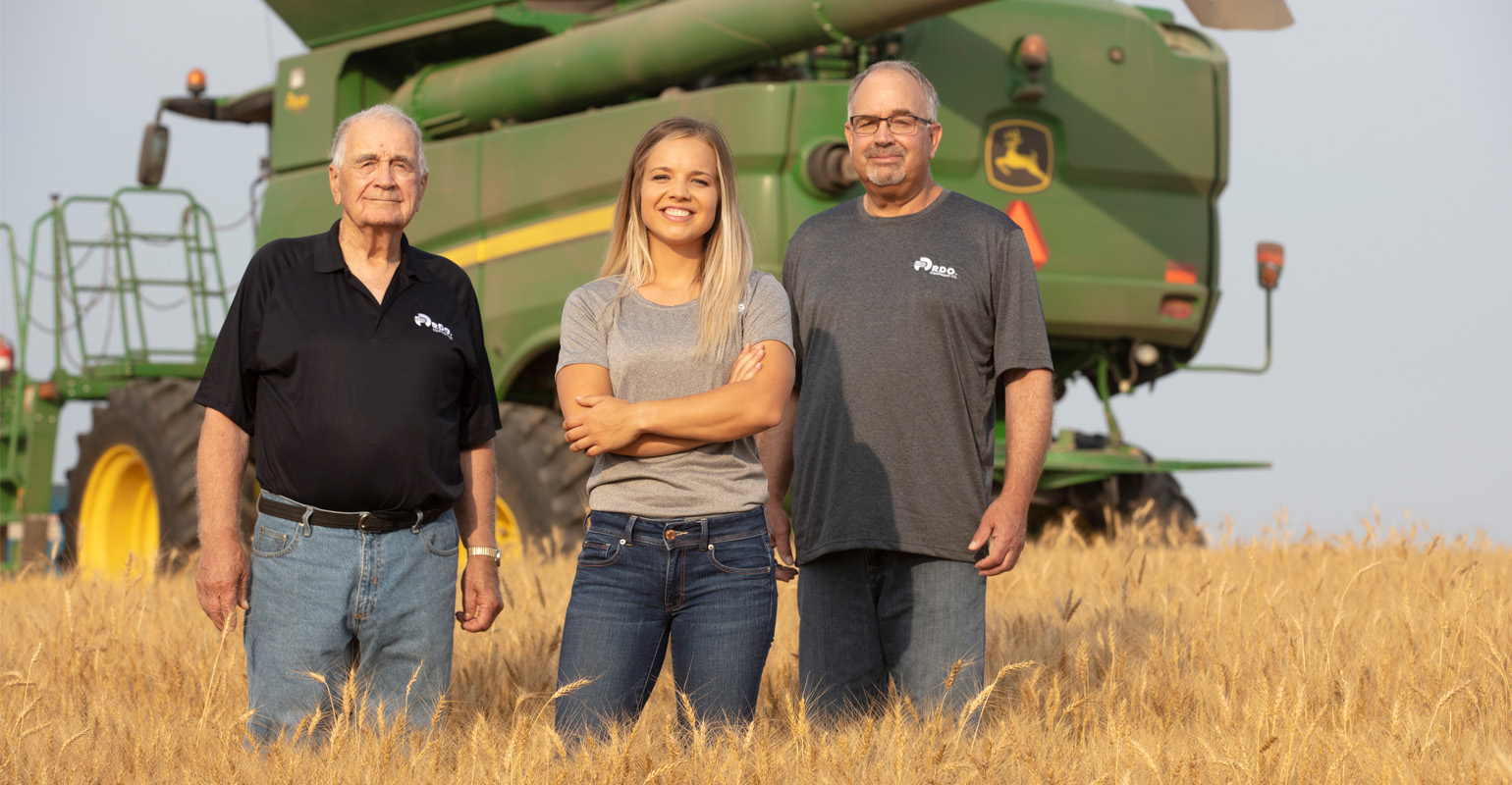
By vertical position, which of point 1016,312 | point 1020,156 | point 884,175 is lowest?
point 1016,312

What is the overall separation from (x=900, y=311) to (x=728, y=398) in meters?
0.60

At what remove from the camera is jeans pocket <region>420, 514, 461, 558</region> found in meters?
3.07

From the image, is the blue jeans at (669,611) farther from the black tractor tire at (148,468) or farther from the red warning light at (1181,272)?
the black tractor tire at (148,468)

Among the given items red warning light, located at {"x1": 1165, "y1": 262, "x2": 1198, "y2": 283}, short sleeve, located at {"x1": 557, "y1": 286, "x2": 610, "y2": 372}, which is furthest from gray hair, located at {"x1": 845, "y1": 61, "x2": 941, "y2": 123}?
red warning light, located at {"x1": 1165, "y1": 262, "x2": 1198, "y2": 283}

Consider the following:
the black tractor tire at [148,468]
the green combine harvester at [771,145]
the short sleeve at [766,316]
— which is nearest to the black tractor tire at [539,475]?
the green combine harvester at [771,145]

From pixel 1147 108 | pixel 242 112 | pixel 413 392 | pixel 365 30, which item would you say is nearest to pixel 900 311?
pixel 413 392

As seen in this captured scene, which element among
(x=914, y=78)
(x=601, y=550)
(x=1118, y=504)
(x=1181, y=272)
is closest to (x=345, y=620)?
(x=601, y=550)

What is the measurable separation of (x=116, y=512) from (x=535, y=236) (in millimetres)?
3943

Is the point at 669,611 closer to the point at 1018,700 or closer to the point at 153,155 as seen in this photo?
the point at 1018,700

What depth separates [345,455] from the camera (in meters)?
2.93

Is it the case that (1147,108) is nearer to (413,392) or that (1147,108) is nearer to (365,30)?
(365,30)

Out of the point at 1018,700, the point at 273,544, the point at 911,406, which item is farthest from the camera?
the point at 1018,700

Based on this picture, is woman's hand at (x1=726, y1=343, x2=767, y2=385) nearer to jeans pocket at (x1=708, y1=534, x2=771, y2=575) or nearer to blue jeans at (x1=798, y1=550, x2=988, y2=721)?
jeans pocket at (x1=708, y1=534, x2=771, y2=575)

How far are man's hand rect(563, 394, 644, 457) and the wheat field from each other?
0.56m
